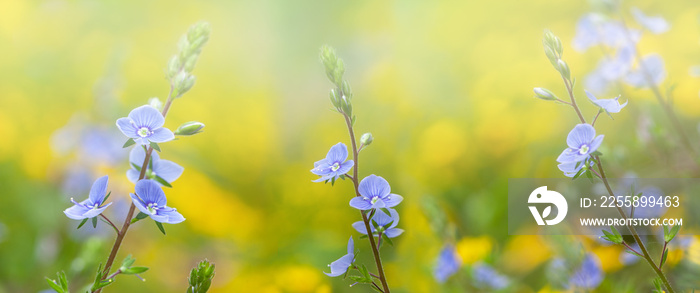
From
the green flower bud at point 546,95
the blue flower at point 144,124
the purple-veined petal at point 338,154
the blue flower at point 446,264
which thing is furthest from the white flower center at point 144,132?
the blue flower at point 446,264

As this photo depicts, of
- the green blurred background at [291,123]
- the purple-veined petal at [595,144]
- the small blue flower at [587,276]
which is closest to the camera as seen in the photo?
the purple-veined petal at [595,144]

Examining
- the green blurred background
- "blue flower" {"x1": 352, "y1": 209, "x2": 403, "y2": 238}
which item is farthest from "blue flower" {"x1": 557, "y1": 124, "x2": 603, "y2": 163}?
the green blurred background

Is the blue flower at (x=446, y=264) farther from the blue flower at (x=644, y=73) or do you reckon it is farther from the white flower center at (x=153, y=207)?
the white flower center at (x=153, y=207)

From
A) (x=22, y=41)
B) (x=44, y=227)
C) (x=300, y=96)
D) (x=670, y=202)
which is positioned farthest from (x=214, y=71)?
(x=670, y=202)

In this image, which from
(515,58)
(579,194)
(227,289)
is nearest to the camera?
(579,194)

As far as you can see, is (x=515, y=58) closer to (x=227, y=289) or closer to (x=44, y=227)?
(x=227, y=289)

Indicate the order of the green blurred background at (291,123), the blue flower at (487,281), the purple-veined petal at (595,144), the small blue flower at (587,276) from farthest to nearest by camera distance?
the green blurred background at (291,123), the blue flower at (487,281), the small blue flower at (587,276), the purple-veined petal at (595,144)

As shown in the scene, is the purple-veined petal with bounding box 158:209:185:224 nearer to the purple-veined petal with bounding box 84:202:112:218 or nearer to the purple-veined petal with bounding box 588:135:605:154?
the purple-veined petal with bounding box 84:202:112:218
